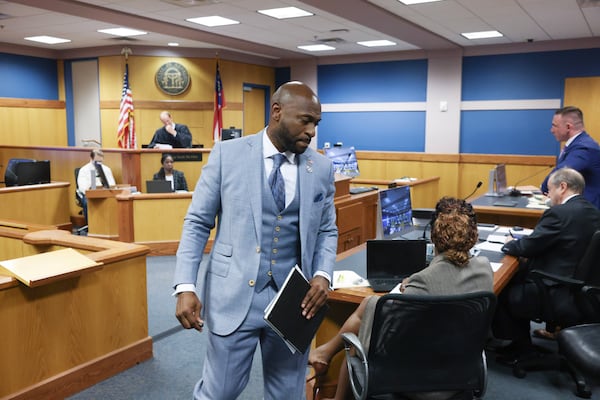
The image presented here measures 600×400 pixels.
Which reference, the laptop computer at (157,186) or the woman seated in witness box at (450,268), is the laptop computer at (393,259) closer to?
the woman seated in witness box at (450,268)

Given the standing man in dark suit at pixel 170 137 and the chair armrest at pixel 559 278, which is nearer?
the chair armrest at pixel 559 278

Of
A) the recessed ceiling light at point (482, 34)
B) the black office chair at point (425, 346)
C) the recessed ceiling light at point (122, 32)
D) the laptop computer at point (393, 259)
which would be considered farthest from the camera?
the recessed ceiling light at point (122, 32)

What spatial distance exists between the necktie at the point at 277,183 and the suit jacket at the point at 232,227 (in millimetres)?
35

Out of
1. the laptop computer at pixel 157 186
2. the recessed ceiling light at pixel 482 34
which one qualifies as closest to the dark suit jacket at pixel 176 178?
the laptop computer at pixel 157 186

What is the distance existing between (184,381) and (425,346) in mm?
1752

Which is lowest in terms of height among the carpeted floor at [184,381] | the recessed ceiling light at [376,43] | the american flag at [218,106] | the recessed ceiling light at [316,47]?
the carpeted floor at [184,381]

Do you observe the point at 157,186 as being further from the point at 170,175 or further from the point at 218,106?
the point at 218,106

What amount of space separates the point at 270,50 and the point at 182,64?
1.67m

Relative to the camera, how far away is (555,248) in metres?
3.24

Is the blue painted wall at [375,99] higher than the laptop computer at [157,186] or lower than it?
higher

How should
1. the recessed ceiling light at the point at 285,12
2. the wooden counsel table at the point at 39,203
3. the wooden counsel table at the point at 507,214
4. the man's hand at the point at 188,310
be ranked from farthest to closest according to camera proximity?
the recessed ceiling light at the point at 285,12
the wooden counsel table at the point at 39,203
the wooden counsel table at the point at 507,214
the man's hand at the point at 188,310

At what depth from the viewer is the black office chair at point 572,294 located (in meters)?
3.04

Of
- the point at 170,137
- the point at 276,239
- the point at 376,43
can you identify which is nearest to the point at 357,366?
the point at 276,239

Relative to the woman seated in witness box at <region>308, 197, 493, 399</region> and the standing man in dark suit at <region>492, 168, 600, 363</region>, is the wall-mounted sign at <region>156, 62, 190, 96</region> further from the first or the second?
the woman seated in witness box at <region>308, 197, 493, 399</region>
